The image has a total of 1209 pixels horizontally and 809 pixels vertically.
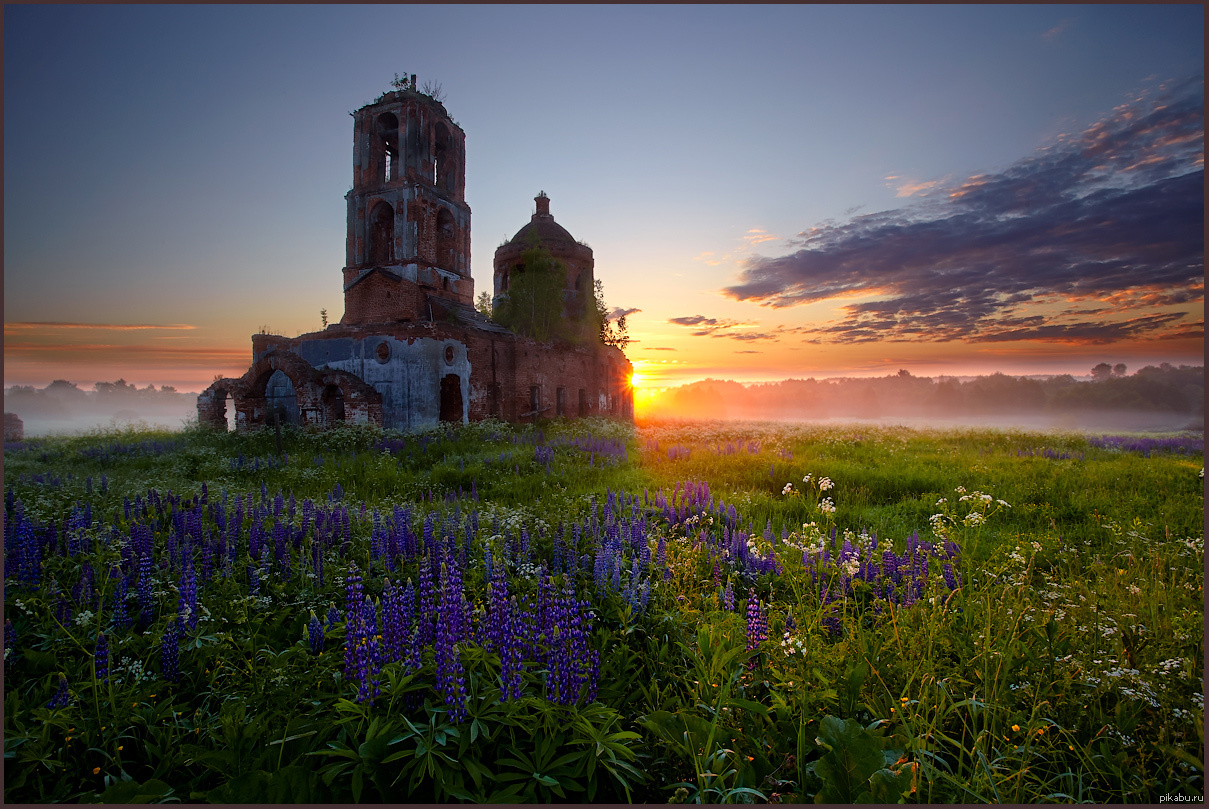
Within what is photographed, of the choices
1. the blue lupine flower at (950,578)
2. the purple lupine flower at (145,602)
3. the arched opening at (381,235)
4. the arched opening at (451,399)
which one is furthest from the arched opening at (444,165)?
the blue lupine flower at (950,578)

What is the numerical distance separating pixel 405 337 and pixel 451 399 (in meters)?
4.08

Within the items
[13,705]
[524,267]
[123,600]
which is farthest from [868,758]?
[524,267]

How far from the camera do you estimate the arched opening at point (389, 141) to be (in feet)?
86.0

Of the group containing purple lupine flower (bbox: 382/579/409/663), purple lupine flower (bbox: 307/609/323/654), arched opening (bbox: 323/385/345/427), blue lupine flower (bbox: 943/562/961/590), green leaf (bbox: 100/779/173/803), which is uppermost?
arched opening (bbox: 323/385/345/427)

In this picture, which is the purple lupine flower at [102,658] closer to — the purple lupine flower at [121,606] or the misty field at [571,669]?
the misty field at [571,669]

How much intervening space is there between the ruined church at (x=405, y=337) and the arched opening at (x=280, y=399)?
0.05 meters

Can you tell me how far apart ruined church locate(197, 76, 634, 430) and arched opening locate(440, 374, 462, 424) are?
0.18ft

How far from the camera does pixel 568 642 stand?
→ 2.38 metres

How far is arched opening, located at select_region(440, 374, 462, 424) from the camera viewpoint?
24000 millimetres

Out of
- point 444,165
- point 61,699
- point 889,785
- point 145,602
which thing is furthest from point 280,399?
point 889,785

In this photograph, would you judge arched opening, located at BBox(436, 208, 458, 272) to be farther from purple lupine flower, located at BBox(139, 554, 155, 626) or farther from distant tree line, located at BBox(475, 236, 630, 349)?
purple lupine flower, located at BBox(139, 554, 155, 626)

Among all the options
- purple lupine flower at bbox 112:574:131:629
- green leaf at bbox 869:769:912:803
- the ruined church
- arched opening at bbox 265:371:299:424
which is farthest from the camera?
arched opening at bbox 265:371:299:424

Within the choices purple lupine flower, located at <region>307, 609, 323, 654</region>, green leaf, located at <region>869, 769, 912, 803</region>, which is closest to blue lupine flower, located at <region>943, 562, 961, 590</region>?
green leaf, located at <region>869, 769, 912, 803</region>

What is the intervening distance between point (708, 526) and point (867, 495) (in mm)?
4786
